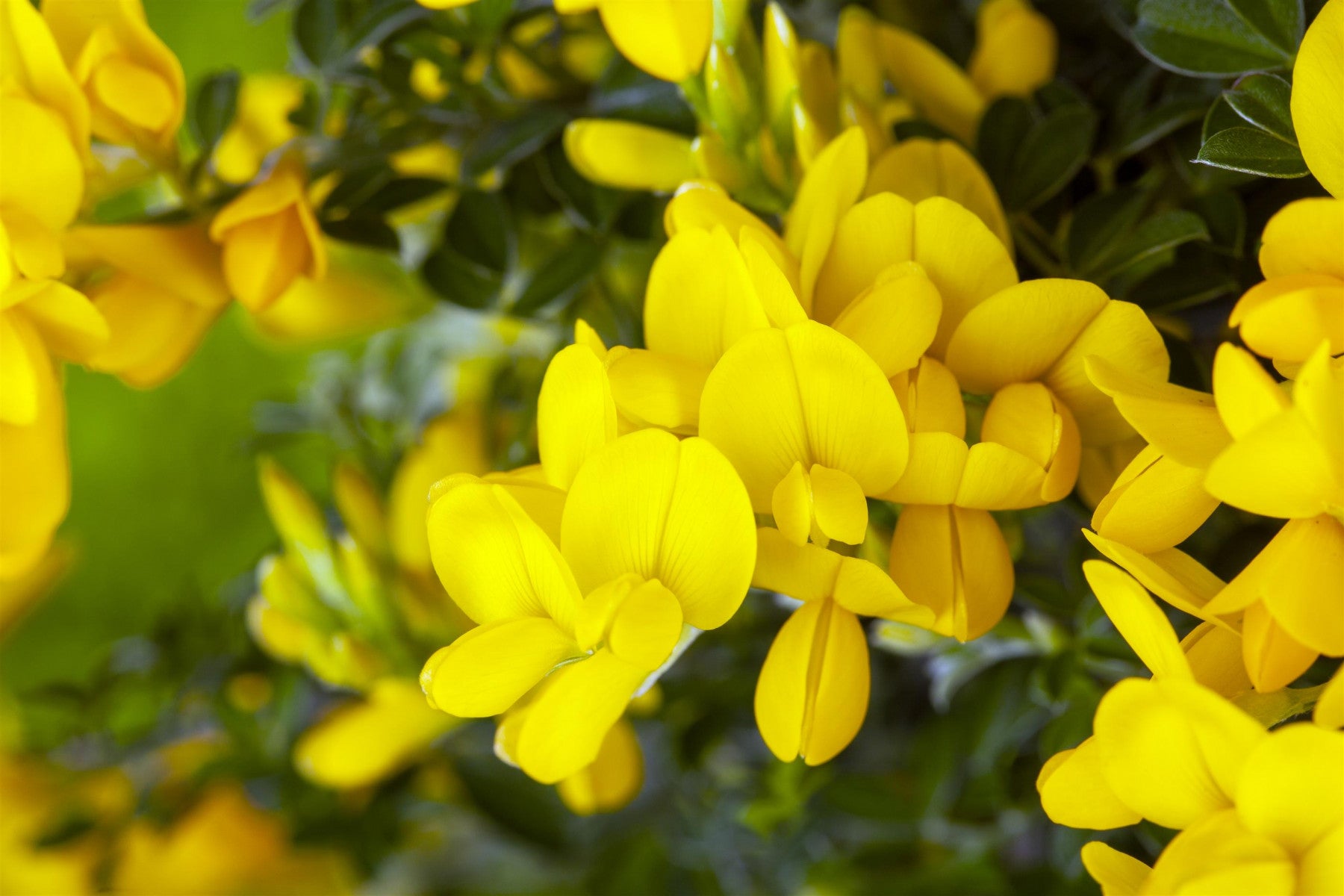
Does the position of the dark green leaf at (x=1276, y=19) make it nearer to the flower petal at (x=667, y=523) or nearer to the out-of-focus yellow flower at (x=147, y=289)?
the flower petal at (x=667, y=523)

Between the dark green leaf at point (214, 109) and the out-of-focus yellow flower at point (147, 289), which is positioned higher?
the dark green leaf at point (214, 109)

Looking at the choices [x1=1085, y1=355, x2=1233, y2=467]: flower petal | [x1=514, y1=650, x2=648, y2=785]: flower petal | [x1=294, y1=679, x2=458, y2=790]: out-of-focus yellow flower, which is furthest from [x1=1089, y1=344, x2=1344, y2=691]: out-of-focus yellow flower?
[x1=294, y1=679, x2=458, y2=790]: out-of-focus yellow flower

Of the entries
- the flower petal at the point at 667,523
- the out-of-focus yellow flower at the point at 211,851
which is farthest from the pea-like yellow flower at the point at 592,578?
the out-of-focus yellow flower at the point at 211,851

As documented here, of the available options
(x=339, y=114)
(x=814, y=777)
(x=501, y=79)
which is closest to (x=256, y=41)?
(x=339, y=114)

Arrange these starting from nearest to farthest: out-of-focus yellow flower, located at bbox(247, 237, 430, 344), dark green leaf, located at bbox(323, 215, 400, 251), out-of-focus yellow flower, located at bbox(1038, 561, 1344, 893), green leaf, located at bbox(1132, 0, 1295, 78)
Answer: out-of-focus yellow flower, located at bbox(1038, 561, 1344, 893), green leaf, located at bbox(1132, 0, 1295, 78), dark green leaf, located at bbox(323, 215, 400, 251), out-of-focus yellow flower, located at bbox(247, 237, 430, 344)

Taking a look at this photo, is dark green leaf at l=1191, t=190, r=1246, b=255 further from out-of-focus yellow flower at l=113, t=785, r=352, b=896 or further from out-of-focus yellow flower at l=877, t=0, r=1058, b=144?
out-of-focus yellow flower at l=113, t=785, r=352, b=896

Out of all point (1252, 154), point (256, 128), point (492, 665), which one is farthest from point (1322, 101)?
point (256, 128)
